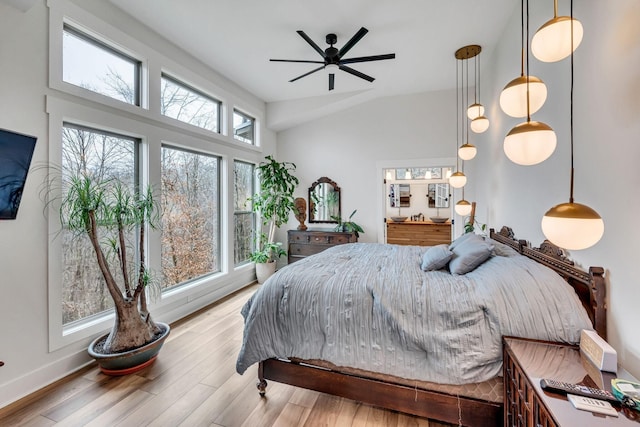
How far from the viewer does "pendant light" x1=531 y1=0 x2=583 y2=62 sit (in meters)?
1.21

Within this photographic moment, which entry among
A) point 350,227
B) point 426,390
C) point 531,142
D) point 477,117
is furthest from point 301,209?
point 531,142

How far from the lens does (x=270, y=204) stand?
4.78 metres

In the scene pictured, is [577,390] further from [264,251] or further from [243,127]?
[243,127]

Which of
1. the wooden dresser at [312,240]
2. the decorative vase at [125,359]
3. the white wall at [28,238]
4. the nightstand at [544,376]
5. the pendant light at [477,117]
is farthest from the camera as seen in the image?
the wooden dresser at [312,240]

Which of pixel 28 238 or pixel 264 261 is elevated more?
pixel 28 238

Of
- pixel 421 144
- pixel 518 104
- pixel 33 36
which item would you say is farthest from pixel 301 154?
pixel 518 104

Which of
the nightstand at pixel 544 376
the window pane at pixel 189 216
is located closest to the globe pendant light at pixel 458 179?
the nightstand at pixel 544 376

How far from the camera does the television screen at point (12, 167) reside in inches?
73.2

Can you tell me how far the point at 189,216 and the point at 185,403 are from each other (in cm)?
226

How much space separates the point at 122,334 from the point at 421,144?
4.81 meters

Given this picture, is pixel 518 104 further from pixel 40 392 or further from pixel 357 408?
pixel 40 392

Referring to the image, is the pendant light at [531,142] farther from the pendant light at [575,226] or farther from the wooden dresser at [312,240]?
the wooden dresser at [312,240]

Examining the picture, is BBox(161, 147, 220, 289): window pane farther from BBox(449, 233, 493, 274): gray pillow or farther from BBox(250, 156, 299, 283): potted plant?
BBox(449, 233, 493, 274): gray pillow

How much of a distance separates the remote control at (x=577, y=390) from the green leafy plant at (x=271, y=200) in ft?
13.6
